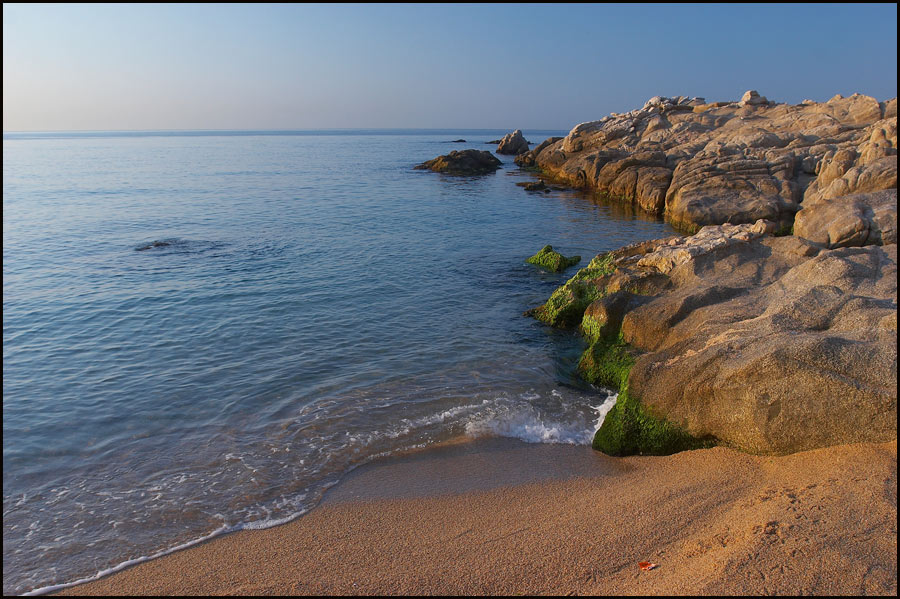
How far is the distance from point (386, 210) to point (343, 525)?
29.9 metres

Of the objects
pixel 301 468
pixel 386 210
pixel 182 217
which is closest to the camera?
pixel 301 468

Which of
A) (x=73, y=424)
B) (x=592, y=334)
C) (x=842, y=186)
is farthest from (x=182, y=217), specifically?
(x=842, y=186)

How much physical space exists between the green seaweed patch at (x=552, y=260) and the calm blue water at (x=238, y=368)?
0.66 m

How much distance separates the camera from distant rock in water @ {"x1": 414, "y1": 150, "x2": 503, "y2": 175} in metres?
60.8

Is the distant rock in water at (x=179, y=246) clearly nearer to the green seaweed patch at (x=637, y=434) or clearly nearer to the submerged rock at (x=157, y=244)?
the submerged rock at (x=157, y=244)

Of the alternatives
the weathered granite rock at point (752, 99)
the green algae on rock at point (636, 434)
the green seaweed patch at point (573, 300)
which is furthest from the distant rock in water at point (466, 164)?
the green algae on rock at point (636, 434)

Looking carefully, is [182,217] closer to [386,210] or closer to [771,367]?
[386,210]

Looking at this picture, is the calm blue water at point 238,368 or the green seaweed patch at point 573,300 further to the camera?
the green seaweed patch at point 573,300

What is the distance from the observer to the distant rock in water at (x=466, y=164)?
60.8 m

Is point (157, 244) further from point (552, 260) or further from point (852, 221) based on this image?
point (852, 221)

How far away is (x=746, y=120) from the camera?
1682 inches

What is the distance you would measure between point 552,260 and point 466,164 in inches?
1669

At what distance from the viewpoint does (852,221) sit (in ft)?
46.6

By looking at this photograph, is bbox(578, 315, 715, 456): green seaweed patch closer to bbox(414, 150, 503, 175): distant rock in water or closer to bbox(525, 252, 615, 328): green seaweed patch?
bbox(525, 252, 615, 328): green seaweed patch
